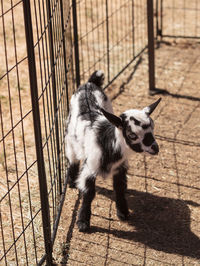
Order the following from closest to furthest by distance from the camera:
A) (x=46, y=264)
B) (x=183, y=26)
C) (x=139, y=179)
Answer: (x=46, y=264)
(x=139, y=179)
(x=183, y=26)

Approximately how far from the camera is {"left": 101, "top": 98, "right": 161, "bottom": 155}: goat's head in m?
4.11

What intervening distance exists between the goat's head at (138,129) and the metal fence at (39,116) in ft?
1.99

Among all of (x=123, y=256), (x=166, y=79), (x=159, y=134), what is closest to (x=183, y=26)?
(x=166, y=79)

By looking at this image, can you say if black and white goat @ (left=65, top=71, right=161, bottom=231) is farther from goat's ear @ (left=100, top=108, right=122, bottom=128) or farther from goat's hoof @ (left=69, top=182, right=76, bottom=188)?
goat's hoof @ (left=69, top=182, right=76, bottom=188)

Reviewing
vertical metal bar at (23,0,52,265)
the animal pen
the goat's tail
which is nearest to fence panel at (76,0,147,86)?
the animal pen

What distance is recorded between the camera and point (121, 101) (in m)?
6.95

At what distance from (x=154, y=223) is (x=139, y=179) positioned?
73cm

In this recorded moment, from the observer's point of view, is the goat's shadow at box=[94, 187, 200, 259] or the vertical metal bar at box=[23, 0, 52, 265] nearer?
the vertical metal bar at box=[23, 0, 52, 265]

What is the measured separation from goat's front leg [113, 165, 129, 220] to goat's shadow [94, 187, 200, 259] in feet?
0.35

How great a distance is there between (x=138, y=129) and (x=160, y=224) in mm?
1115

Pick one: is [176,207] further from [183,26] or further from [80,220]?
[183,26]

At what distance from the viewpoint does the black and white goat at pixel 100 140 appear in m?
4.14

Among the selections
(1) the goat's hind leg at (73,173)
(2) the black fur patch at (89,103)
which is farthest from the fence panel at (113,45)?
(1) the goat's hind leg at (73,173)

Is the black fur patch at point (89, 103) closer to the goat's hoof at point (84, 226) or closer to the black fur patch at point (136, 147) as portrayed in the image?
the black fur patch at point (136, 147)
